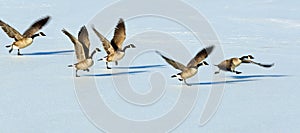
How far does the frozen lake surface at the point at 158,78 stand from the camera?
236 inches

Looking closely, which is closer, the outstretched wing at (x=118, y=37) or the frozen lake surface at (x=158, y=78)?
the frozen lake surface at (x=158, y=78)

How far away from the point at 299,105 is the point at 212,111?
1.02 m

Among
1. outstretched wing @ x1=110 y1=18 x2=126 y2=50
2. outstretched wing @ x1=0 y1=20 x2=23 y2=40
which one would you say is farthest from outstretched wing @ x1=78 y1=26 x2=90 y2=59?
outstretched wing @ x1=0 y1=20 x2=23 y2=40

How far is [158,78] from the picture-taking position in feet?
25.9

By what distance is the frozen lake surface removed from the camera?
5984 mm

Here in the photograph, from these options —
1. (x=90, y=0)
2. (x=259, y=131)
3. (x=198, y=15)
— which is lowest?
(x=259, y=131)

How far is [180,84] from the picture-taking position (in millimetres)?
7527

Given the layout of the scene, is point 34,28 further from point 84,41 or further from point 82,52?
point 82,52

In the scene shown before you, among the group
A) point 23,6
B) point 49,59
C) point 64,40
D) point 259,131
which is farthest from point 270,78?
point 23,6

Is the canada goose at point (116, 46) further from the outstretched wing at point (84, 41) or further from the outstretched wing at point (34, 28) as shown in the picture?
the outstretched wing at point (34, 28)

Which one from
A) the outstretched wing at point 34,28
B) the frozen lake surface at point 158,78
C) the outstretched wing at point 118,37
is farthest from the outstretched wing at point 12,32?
the outstretched wing at point 118,37

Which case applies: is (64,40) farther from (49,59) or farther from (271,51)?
(271,51)

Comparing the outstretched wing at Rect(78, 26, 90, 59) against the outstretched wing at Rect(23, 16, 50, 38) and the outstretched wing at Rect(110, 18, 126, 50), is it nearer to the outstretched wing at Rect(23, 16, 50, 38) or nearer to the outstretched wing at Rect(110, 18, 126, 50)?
the outstretched wing at Rect(110, 18, 126, 50)

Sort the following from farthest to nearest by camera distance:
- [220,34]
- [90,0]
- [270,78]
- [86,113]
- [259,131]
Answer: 1. [90,0]
2. [220,34]
3. [270,78]
4. [86,113]
5. [259,131]
